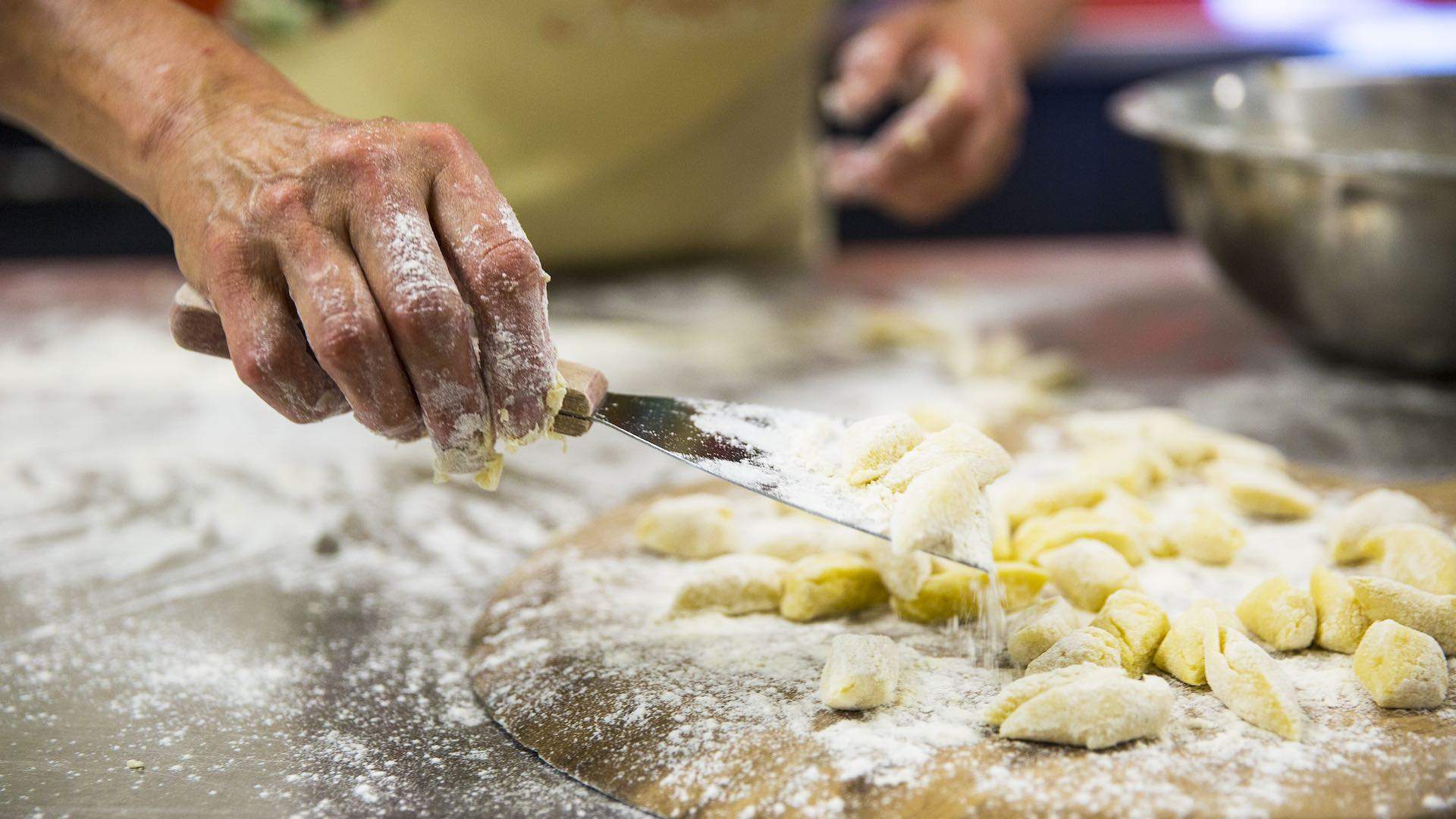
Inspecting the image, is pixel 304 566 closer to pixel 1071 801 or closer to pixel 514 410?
pixel 514 410

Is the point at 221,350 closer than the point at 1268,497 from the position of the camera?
Yes

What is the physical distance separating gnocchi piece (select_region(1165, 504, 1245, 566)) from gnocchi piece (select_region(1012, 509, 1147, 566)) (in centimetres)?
4

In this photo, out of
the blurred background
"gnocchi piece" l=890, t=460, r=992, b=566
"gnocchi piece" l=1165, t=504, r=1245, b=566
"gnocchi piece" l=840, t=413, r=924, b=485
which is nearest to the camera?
"gnocchi piece" l=890, t=460, r=992, b=566

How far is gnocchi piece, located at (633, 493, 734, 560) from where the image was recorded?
1093mm

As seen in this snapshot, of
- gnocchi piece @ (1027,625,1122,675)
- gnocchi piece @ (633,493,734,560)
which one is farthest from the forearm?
gnocchi piece @ (1027,625,1122,675)

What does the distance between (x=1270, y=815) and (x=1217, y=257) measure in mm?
1108

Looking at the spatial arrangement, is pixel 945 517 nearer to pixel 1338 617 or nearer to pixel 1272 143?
pixel 1338 617

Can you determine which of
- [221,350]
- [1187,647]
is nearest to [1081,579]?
[1187,647]

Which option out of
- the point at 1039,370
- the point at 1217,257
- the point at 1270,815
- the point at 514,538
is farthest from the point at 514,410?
the point at 1217,257

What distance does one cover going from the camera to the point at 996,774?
74 centimetres

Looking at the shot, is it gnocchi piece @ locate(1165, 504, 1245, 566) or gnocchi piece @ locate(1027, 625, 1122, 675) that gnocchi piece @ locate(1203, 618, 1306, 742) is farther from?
gnocchi piece @ locate(1165, 504, 1245, 566)

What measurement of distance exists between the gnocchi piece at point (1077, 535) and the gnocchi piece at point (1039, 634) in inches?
4.8

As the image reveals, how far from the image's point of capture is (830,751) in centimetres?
77

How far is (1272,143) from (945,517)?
4.29 ft
